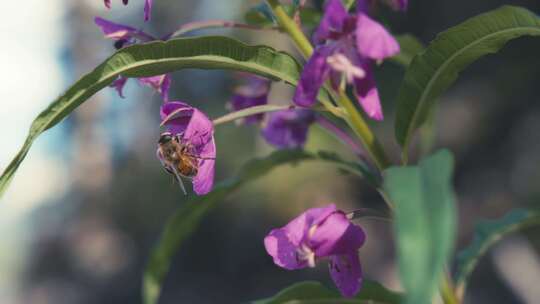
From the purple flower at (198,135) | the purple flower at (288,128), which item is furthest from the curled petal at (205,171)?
the purple flower at (288,128)

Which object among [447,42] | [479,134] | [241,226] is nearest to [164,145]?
[447,42]

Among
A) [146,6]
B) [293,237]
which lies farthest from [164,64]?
[293,237]

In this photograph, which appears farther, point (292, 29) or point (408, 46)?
point (408, 46)

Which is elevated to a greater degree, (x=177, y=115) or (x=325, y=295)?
(x=177, y=115)

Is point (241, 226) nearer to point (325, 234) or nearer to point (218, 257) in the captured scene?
point (218, 257)

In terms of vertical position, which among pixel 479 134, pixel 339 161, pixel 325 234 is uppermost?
pixel 325 234

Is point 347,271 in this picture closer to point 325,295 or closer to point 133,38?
point 325,295
